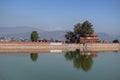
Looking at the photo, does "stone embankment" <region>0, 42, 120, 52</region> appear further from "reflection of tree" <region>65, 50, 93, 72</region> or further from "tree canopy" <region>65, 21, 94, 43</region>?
"reflection of tree" <region>65, 50, 93, 72</region>

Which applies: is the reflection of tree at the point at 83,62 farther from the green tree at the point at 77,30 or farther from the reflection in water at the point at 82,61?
the green tree at the point at 77,30

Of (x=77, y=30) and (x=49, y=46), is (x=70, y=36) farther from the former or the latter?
(x=49, y=46)

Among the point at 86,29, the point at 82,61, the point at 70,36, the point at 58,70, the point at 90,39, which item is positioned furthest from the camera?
the point at 70,36

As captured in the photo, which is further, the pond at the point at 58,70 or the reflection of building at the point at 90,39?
the reflection of building at the point at 90,39

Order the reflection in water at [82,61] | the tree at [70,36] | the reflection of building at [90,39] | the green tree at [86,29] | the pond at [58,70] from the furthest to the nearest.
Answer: the tree at [70,36], the green tree at [86,29], the reflection of building at [90,39], the reflection in water at [82,61], the pond at [58,70]

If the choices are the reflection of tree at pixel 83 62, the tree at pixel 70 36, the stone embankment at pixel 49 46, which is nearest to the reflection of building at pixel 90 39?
the stone embankment at pixel 49 46

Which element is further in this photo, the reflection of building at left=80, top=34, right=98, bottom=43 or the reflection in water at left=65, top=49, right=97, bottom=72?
the reflection of building at left=80, top=34, right=98, bottom=43

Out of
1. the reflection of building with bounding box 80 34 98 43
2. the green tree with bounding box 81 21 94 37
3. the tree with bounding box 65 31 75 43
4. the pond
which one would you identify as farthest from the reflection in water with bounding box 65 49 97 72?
the tree with bounding box 65 31 75 43

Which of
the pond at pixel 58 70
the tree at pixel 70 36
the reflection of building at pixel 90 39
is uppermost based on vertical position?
the tree at pixel 70 36

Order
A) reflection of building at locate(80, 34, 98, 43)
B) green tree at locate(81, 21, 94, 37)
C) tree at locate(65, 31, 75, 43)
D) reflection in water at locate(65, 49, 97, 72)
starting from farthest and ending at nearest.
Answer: tree at locate(65, 31, 75, 43), green tree at locate(81, 21, 94, 37), reflection of building at locate(80, 34, 98, 43), reflection in water at locate(65, 49, 97, 72)

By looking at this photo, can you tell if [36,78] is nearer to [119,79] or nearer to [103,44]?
[119,79]

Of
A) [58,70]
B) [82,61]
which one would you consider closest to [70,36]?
[82,61]

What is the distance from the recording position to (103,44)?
81.4m

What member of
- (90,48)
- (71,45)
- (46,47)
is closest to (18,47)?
(46,47)
